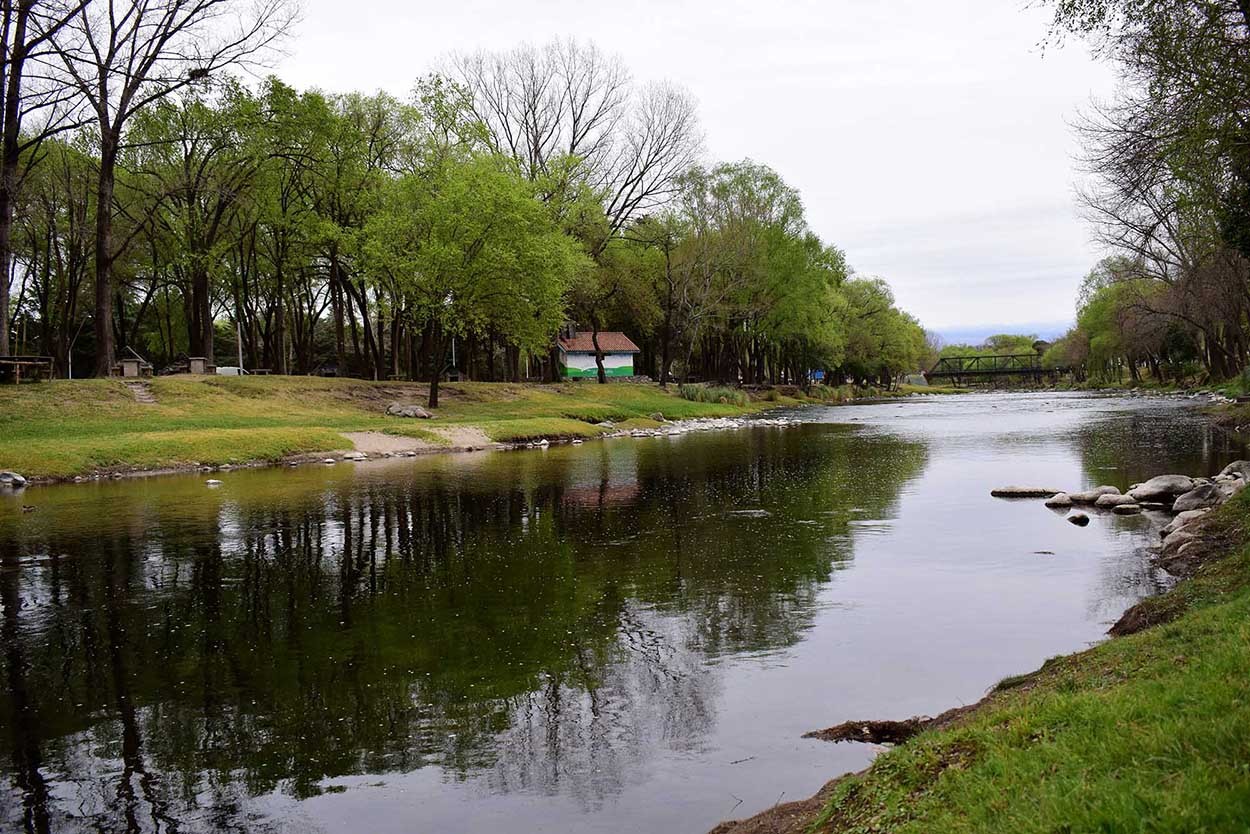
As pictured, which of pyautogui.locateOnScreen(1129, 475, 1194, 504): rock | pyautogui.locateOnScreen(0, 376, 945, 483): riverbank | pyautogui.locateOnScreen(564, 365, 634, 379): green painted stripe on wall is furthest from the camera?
pyautogui.locateOnScreen(564, 365, 634, 379): green painted stripe on wall

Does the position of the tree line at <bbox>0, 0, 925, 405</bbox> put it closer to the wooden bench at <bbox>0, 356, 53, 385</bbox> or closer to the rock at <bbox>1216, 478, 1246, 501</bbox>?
the wooden bench at <bbox>0, 356, 53, 385</bbox>

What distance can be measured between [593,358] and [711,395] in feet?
75.3

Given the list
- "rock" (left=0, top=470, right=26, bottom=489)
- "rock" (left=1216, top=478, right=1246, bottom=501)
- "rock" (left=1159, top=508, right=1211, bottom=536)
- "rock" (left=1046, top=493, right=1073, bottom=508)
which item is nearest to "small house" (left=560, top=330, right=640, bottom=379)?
"rock" (left=0, top=470, right=26, bottom=489)

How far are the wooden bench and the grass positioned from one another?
37246mm

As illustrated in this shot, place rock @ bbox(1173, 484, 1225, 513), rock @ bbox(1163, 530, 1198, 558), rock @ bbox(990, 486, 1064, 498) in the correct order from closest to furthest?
rock @ bbox(1163, 530, 1198, 558), rock @ bbox(1173, 484, 1225, 513), rock @ bbox(990, 486, 1064, 498)

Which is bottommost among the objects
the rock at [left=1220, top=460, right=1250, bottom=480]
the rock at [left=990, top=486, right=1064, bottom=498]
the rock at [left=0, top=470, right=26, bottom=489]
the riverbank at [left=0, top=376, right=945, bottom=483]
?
the rock at [left=990, top=486, right=1064, bottom=498]

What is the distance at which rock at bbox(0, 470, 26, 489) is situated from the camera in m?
24.8

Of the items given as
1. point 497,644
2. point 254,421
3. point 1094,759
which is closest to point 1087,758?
point 1094,759

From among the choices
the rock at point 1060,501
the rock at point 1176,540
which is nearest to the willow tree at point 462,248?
the rock at point 1060,501

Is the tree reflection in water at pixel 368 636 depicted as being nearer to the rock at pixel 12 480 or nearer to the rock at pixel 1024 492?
the rock at pixel 1024 492

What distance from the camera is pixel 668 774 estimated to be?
6.67m

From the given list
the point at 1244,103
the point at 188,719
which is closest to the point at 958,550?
the point at 1244,103

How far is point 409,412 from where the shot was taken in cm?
4384

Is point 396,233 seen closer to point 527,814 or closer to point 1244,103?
point 1244,103
